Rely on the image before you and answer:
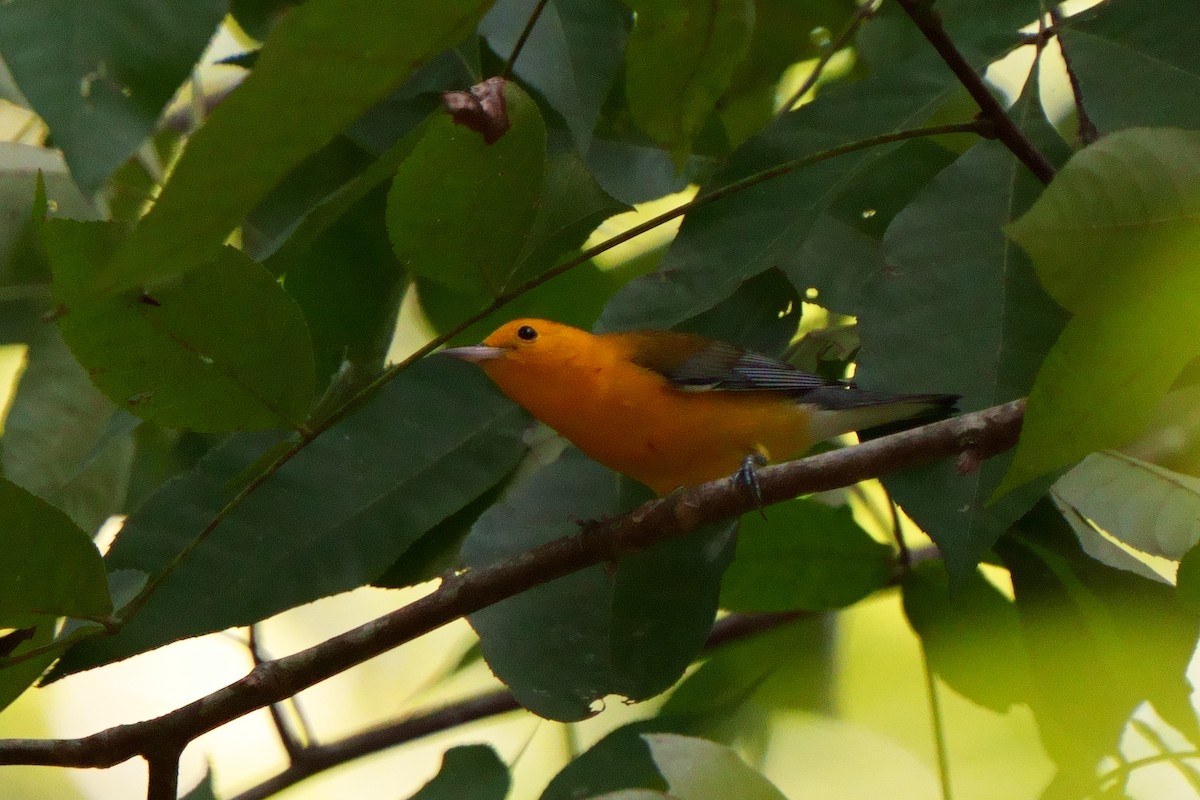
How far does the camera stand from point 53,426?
2535 mm

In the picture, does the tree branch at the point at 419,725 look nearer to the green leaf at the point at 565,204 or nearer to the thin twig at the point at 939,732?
the thin twig at the point at 939,732

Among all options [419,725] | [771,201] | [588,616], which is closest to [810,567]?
[588,616]

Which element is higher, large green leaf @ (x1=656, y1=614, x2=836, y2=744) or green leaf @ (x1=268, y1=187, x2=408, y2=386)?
green leaf @ (x1=268, y1=187, x2=408, y2=386)

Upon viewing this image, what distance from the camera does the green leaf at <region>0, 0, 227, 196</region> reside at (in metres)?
1.42

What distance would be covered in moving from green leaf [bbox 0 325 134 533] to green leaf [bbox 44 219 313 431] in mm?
678

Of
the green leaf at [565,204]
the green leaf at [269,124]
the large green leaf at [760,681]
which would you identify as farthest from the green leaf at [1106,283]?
the large green leaf at [760,681]

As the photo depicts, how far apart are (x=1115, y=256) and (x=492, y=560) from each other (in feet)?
4.29

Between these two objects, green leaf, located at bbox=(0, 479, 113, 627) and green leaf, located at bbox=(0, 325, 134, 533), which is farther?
green leaf, located at bbox=(0, 325, 134, 533)

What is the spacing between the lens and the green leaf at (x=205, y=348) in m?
1.73

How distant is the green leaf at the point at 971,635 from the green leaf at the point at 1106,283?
1.39 m

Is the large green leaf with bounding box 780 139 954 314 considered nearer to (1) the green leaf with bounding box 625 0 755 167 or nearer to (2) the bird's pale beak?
(1) the green leaf with bounding box 625 0 755 167

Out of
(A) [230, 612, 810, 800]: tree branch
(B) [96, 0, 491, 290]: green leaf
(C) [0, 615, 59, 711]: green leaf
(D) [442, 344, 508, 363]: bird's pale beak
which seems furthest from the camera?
(A) [230, 612, 810, 800]: tree branch

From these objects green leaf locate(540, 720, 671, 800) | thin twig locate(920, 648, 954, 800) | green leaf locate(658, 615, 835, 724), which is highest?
green leaf locate(540, 720, 671, 800)

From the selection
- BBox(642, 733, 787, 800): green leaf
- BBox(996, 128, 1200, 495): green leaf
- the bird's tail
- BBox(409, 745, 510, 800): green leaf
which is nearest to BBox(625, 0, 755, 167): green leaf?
the bird's tail
